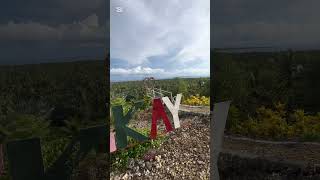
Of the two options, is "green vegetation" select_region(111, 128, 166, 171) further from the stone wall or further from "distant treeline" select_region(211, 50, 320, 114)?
"distant treeline" select_region(211, 50, 320, 114)

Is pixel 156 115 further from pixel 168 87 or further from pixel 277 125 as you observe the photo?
pixel 277 125

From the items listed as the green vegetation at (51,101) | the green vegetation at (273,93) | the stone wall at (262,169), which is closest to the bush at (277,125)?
the green vegetation at (273,93)

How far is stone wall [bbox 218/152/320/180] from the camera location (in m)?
6.57

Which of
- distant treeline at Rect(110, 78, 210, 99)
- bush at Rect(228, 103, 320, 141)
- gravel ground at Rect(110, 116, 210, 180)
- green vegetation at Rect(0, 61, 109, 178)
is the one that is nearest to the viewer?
green vegetation at Rect(0, 61, 109, 178)

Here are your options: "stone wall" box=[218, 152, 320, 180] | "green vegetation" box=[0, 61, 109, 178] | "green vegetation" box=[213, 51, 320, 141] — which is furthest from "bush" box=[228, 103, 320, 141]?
"green vegetation" box=[0, 61, 109, 178]

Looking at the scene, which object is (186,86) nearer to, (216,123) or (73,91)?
(216,123)

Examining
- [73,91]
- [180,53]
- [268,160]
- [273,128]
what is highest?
[180,53]

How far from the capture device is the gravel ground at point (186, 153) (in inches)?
230

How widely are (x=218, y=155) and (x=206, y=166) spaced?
559 millimetres

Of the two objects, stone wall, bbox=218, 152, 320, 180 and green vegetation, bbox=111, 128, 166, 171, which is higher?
green vegetation, bbox=111, 128, 166, 171

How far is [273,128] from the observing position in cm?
672

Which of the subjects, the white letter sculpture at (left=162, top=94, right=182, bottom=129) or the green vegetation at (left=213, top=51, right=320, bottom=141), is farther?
the green vegetation at (left=213, top=51, right=320, bottom=141)

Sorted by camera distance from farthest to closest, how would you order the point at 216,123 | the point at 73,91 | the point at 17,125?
1. the point at 216,123
2. the point at 73,91
3. the point at 17,125

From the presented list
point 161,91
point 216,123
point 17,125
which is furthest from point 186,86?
point 17,125
